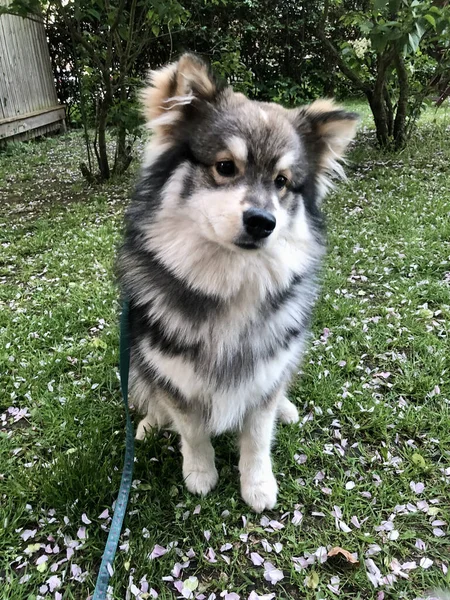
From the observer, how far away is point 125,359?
6.68 ft

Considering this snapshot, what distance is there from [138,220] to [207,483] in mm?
1176

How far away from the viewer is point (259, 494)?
1963 mm

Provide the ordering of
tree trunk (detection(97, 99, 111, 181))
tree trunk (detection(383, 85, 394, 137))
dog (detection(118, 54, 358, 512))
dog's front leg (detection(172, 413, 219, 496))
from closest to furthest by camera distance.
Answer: dog (detection(118, 54, 358, 512)) → dog's front leg (detection(172, 413, 219, 496)) → tree trunk (detection(97, 99, 111, 181)) → tree trunk (detection(383, 85, 394, 137))

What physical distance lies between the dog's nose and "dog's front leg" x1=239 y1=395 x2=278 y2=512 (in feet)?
2.50

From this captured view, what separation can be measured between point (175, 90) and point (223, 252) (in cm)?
62

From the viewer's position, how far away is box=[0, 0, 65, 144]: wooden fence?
9227 mm

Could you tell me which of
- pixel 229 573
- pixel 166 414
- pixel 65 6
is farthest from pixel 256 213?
pixel 65 6

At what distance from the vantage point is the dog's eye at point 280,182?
174cm

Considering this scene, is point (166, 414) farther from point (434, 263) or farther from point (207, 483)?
point (434, 263)

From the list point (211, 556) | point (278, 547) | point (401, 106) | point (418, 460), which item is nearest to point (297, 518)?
point (278, 547)

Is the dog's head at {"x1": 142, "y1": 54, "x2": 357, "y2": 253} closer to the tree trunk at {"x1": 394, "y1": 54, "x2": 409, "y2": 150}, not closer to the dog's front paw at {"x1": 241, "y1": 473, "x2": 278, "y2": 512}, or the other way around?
the dog's front paw at {"x1": 241, "y1": 473, "x2": 278, "y2": 512}

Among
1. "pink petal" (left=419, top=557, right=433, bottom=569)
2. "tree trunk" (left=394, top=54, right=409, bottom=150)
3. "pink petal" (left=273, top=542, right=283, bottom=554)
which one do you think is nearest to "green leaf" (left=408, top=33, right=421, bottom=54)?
"tree trunk" (left=394, top=54, right=409, bottom=150)

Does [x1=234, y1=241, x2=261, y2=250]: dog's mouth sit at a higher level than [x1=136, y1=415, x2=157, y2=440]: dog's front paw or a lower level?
higher

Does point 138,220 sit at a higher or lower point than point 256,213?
lower
